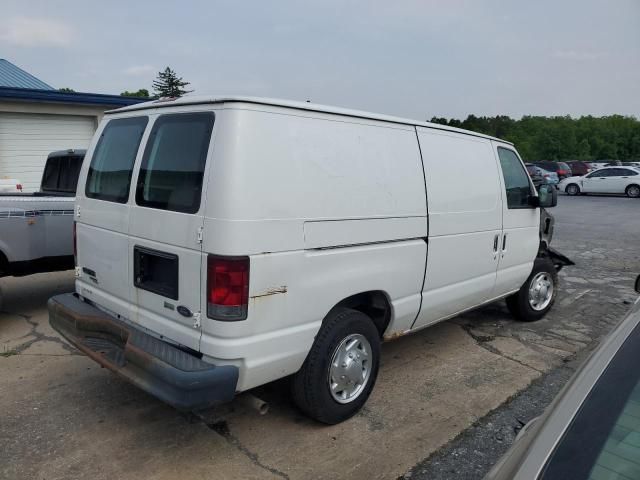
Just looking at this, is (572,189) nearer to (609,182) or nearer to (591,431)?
(609,182)

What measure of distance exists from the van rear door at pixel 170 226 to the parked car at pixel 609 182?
2773 cm

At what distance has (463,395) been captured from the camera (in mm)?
4043

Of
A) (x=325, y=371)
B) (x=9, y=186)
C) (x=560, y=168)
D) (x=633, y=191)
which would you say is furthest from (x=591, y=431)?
(x=560, y=168)

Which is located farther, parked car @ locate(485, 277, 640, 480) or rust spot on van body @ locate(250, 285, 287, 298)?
rust spot on van body @ locate(250, 285, 287, 298)

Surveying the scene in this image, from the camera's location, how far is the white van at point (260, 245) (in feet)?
9.25

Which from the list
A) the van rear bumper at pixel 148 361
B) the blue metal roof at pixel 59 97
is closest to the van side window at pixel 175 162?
the van rear bumper at pixel 148 361

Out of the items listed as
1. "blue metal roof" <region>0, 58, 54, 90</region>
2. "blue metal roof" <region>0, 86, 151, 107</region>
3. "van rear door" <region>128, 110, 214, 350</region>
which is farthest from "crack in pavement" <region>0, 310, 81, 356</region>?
"blue metal roof" <region>0, 58, 54, 90</region>

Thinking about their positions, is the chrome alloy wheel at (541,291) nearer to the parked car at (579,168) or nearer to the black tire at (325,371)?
the black tire at (325,371)

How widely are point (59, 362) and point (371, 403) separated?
2.79 meters

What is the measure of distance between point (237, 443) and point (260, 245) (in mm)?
1392

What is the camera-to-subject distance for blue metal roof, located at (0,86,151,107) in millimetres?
11430

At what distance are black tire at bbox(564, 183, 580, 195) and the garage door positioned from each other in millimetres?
24304

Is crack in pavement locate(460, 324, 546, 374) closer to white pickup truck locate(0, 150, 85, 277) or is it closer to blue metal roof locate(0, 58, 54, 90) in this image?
white pickup truck locate(0, 150, 85, 277)

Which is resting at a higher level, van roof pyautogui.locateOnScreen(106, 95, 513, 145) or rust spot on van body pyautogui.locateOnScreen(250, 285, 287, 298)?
van roof pyautogui.locateOnScreen(106, 95, 513, 145)
